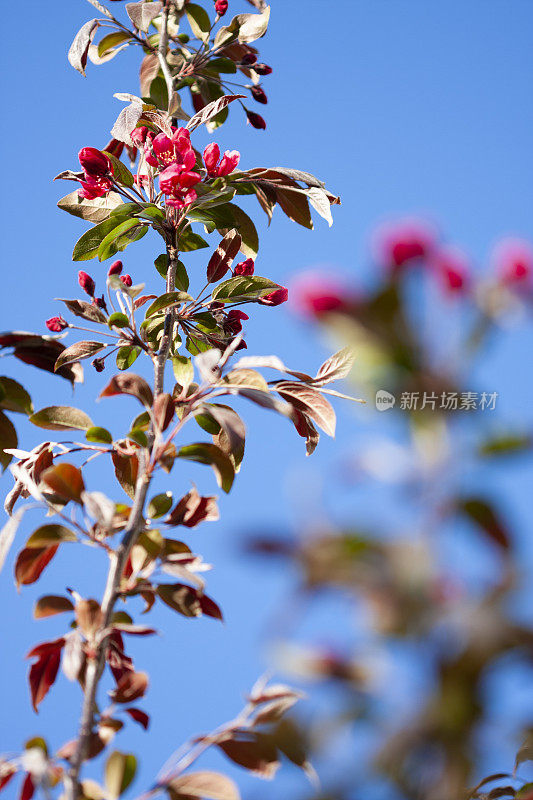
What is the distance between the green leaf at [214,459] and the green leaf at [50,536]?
0.17 metres

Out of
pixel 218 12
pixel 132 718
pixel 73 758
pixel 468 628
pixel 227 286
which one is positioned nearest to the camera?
pixel 468 628

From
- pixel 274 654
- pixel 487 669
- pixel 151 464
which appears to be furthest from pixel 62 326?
pixel 487 669

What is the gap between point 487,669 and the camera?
20.9 inches

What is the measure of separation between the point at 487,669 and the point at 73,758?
52 centimetres

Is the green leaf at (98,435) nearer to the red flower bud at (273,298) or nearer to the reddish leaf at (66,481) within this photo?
the reddish leaf at (66,481)

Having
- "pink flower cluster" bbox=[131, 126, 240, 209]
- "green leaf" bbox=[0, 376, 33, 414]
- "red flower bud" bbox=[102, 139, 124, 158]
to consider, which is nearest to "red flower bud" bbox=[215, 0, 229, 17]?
"red flower bud" bbox=[102, 139, 124, 158]

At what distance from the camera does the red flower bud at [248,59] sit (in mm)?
1620

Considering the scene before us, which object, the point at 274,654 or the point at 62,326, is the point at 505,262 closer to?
the point at 274,654

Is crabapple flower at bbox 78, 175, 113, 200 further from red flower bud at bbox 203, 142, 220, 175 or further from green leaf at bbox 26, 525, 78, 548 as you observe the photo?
green leaf at bbox 26, 525, 78, 548

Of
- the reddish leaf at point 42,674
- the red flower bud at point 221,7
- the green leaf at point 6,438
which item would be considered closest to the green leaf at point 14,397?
the green leaf at point 6,438

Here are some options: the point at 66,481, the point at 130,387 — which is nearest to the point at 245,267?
the point at 130,387

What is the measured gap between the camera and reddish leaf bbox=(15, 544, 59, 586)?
1.00m

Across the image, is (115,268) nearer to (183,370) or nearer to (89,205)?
(89,205)

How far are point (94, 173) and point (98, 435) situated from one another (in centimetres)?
51
